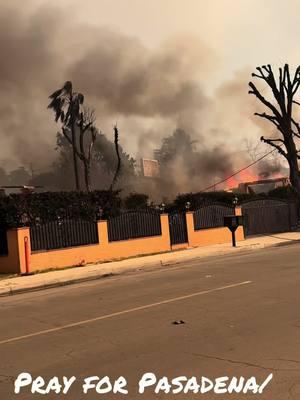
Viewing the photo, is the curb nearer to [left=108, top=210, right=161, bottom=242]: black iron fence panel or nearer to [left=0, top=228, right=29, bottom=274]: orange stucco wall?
[left=0, top=228, right=29, bottom=274]: orange stucco wall

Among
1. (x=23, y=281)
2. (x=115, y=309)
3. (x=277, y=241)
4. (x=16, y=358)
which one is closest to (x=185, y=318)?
(x=115, y=309)

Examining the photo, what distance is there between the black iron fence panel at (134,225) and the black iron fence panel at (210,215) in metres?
2.24

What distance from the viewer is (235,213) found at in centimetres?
2444

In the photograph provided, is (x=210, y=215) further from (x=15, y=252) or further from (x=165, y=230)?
(x=15, y=252)

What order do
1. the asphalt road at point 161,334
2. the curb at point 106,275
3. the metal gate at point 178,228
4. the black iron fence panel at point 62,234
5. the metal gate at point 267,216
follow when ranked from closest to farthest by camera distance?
1. the asphalt road at point 161,334
2. the curb at point 106,275
3. the black iron fence panel at point 62,234
4. the metal gate at point 178,228
5. the metal gate at point 267,216

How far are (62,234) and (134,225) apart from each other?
10.6ft

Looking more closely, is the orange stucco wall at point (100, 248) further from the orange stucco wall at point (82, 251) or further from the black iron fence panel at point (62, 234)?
the black iron fence panel at point (62, 234)

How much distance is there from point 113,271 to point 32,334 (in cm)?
824

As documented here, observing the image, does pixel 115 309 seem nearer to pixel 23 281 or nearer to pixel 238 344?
pixel 238 344

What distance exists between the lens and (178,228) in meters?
21.8

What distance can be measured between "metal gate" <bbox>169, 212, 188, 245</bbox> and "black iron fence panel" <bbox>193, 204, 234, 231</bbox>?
666mm

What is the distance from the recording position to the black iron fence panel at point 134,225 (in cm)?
1944

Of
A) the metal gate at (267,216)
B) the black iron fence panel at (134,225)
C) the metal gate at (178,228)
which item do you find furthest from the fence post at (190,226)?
the metal gate at (267,216)

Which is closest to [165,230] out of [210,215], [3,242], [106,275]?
[210,215]
